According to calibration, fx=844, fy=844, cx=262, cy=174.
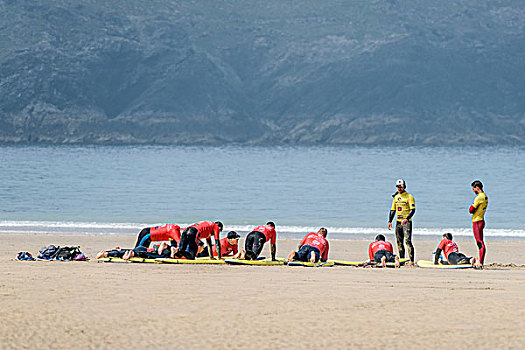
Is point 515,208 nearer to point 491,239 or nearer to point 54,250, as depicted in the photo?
point 491,239

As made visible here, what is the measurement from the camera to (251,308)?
10250 millimetres

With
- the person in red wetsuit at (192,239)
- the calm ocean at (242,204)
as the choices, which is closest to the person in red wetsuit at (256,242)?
the person in red wetsuit at (192,239)

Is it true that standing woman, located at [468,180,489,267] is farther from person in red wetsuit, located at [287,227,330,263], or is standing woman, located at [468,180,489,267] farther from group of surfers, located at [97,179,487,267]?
person in red wetsuit, located at [287,227,330,263]

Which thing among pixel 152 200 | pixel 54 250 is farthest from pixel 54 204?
pixel 54 250

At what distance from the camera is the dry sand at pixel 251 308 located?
8.86 metres

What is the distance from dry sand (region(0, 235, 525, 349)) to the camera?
8.86 meters

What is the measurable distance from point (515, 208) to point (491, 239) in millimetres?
15130

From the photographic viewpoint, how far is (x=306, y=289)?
460 inches

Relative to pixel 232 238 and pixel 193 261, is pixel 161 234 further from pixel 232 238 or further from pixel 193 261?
pixel 232 238

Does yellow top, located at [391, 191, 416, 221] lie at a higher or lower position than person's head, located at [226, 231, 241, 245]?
higher

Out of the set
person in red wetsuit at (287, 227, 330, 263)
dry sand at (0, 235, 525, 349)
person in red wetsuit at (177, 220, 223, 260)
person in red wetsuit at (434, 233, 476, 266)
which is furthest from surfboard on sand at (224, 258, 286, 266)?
person in red wetsuit at (434, 233, 476, 266)

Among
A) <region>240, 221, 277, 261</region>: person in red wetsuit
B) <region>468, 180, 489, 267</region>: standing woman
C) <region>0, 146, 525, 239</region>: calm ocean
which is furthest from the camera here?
<region>0, 146, 525, 239</region>: calm ocean

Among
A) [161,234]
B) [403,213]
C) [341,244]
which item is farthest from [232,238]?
[341,244]

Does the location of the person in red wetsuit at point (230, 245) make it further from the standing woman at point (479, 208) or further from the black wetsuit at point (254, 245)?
the standing woman at point (479, 208)
